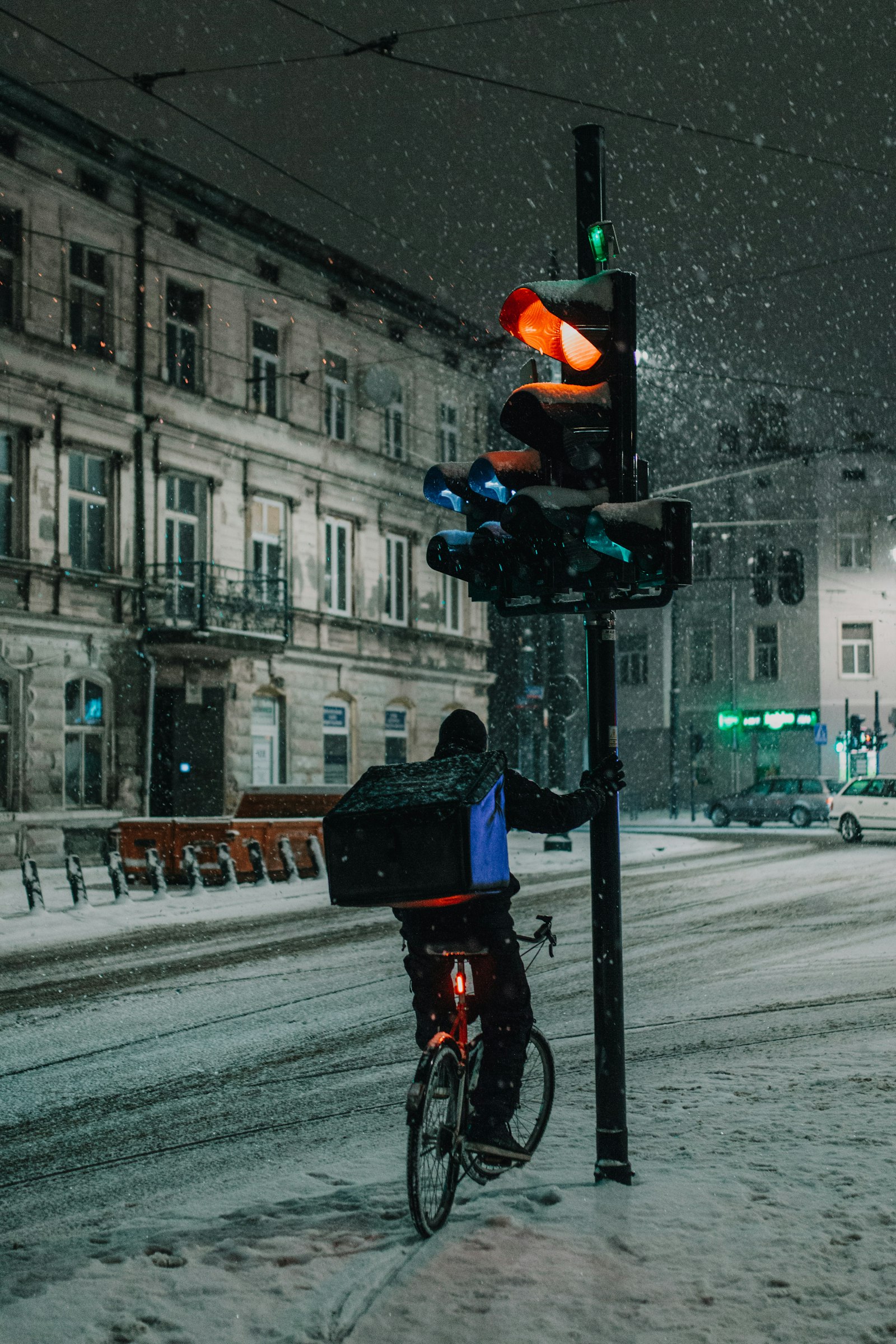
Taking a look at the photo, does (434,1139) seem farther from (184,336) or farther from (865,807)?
(865,807)

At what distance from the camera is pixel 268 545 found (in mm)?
28484

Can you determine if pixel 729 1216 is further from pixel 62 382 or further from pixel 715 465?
pixel 715 465

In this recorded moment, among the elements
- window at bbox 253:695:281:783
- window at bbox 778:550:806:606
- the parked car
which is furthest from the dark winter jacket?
the parked car

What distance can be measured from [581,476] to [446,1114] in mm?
2483

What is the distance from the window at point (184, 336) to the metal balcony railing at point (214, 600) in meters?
3.73

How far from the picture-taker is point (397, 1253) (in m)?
4.55

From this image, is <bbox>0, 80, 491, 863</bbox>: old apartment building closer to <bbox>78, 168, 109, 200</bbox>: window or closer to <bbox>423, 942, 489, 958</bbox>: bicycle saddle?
<bbox>78, 168, 109, 200</bbox>: window

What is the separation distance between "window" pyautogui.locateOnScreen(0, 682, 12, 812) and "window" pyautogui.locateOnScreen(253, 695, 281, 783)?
6080 mm

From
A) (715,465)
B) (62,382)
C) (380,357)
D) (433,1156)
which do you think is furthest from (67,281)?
(715,465)

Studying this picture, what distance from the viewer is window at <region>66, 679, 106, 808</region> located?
23906 mm

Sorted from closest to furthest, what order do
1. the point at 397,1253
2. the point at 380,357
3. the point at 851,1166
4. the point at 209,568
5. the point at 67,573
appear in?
1. the point at 397,1253
2. the point at 851,1166
3. the point at 67,573
4. the point at 209,568
5. the point at 380,357

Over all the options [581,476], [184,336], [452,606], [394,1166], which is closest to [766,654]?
[452,606]

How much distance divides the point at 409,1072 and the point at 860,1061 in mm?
2562

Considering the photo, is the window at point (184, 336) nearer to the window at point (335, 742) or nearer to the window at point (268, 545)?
the window at point (268, 545)
